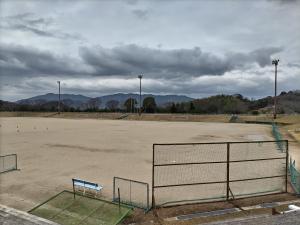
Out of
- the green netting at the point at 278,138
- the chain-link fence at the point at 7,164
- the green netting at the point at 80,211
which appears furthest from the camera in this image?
the green netting at the point at 278,138

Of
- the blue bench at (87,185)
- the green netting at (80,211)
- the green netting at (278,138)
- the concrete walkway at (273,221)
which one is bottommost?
the green netting at (80,211)

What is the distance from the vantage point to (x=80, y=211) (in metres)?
10.5

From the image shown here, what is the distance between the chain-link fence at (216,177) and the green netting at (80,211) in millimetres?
1561

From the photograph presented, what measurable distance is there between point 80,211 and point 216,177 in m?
8.12

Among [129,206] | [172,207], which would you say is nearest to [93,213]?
[129,206]

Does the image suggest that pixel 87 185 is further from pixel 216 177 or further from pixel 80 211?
pixel 216 177

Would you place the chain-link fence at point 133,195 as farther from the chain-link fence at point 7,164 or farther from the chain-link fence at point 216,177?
the chain-link fence at point 7,164

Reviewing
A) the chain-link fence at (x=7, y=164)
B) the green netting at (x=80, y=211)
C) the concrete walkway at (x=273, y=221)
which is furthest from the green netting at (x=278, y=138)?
the chain-link fence at (x=7, y=164)

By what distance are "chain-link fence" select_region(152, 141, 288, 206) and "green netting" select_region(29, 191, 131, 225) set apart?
1.56m

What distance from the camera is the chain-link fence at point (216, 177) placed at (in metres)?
12.1

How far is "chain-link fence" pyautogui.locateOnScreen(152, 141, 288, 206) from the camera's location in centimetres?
1209

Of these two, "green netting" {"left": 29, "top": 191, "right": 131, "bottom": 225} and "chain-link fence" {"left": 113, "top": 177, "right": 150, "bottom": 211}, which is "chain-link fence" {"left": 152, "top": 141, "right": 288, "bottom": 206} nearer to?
"chain-link fence" {"left": 113, "top": 177, "right": 150, "bottom": 211}

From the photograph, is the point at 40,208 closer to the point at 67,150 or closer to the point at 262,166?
the point at 262,166

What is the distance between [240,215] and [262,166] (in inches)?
376
